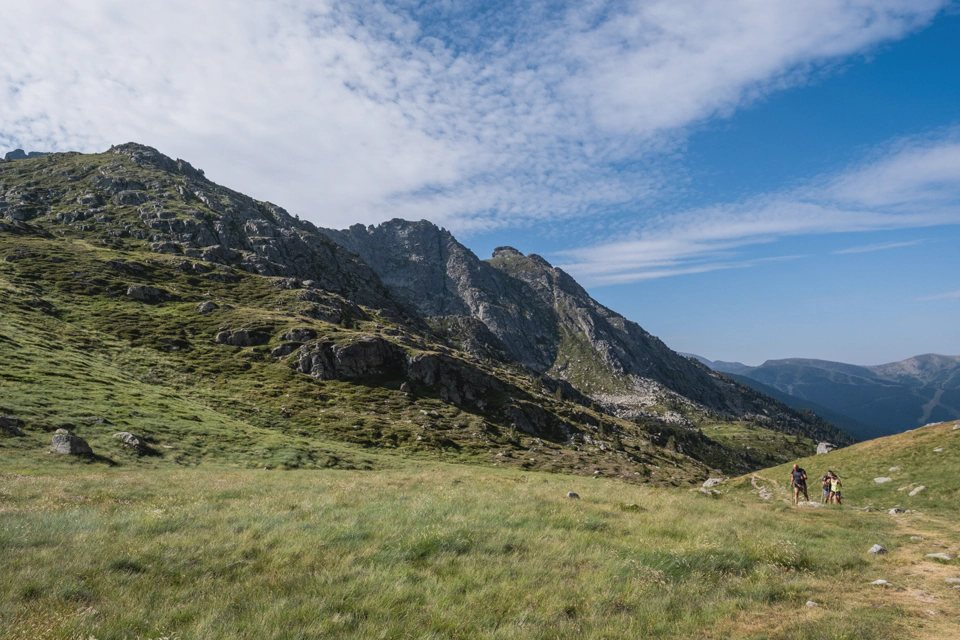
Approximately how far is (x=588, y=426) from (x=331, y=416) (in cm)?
7848

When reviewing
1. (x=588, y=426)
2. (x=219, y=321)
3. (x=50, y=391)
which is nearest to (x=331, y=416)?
(x=50, y=391)

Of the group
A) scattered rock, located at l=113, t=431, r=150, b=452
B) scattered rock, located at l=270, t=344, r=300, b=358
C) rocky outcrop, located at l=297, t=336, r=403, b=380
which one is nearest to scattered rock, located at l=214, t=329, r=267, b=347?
scattered rock, located at l=270, t=344, r=300, b=358

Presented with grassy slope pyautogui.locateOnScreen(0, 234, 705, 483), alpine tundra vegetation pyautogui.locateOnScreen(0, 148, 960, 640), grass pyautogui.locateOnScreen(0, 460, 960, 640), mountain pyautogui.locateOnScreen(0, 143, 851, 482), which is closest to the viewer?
grass pyautogui.locateOnScreen(0, 460, 960, 640)

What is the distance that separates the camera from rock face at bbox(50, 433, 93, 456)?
27.5 m

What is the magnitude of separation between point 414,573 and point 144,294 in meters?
132

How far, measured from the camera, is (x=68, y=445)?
27703 millimetres

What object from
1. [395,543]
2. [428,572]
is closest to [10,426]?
[395,543]

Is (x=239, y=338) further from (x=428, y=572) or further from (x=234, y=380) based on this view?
(x=428, y=572)

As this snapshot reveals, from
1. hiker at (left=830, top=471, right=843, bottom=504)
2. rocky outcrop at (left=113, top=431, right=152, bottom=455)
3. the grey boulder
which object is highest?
the grey boulder

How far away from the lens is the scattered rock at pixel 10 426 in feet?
94.5

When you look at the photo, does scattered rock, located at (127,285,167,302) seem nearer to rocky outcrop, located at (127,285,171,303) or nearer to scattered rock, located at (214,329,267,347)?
rocky outcrop, located at (127,285,171,303)

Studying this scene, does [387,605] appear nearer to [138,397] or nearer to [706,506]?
[706,506]

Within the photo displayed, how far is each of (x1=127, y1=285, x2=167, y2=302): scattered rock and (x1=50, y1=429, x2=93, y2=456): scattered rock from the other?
98832 mm

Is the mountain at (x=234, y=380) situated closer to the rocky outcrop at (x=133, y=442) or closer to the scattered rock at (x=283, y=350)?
Result: the scattered rock at (x=283, y=350)
